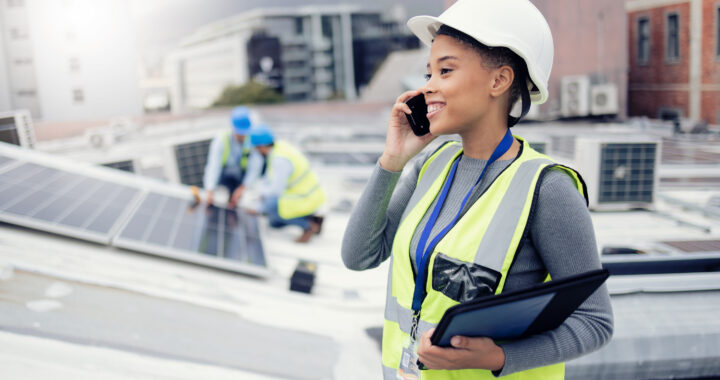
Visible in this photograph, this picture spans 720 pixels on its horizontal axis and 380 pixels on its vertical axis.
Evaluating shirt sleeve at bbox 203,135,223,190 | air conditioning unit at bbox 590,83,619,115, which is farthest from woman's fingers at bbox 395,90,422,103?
air conditioning unit at bbox 590,83,619,115

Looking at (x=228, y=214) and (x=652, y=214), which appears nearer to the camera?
(x=228, y=214)

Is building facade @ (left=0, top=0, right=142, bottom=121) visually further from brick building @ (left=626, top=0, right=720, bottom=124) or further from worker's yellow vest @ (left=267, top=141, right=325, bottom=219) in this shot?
worker's yellow vest @ (left=267, top=141, right=325, bottom=219)

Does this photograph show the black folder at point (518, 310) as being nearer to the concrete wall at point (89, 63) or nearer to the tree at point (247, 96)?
the concrete wall at point (89, 63)

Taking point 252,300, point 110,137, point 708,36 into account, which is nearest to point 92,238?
point 252,300

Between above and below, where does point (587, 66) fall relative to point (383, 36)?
below

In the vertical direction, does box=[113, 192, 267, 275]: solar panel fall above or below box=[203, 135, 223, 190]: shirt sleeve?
below

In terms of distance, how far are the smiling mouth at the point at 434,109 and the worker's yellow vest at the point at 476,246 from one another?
0.16 m

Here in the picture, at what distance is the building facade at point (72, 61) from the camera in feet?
86.5

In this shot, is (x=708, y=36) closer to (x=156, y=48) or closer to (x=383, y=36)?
(x=383, y=36)

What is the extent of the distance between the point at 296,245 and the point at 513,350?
450 cm

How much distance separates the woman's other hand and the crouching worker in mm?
4552

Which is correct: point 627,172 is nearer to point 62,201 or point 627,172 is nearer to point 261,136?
point 261,136

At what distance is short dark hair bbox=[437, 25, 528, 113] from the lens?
1180 mm

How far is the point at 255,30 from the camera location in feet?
240
